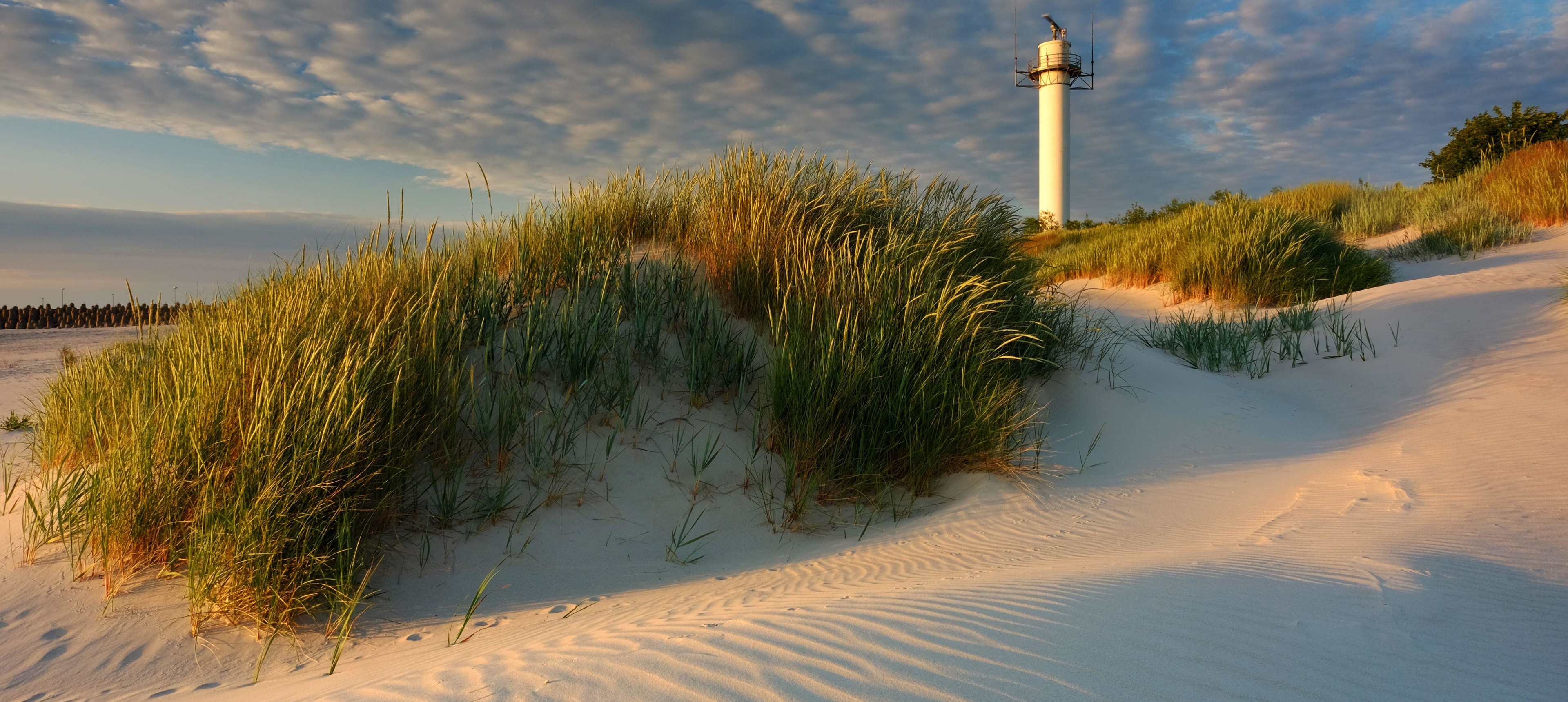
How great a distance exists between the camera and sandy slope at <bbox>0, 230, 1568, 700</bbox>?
2.01 metres

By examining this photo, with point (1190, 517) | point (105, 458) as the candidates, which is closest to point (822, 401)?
point (1190, 517)

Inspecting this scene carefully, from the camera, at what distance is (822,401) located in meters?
4.48

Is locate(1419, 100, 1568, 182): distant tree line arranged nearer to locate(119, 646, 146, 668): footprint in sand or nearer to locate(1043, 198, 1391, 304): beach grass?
locate(1043, 198, 1391, 304): beach grass

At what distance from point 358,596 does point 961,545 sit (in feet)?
8.83

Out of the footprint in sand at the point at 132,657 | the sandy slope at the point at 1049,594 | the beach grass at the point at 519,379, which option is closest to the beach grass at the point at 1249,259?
the sandy slope at the point at 1049,594

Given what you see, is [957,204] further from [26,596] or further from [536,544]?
[26,596]

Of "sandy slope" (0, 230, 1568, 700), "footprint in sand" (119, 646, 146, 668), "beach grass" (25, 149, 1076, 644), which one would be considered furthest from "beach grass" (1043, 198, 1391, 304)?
"footprint in sand" (119, 646, 146, 668)

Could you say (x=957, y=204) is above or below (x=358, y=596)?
above

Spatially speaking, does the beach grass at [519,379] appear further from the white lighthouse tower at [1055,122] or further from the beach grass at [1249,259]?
the white lighthouse tower at [1055,122]

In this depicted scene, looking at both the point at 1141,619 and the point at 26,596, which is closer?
the point at 1141,619

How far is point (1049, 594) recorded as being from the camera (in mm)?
2588

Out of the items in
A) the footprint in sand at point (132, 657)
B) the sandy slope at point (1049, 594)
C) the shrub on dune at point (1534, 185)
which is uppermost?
the shrub on dune at point (1534, 185)

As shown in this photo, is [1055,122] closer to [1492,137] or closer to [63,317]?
[1492,137]

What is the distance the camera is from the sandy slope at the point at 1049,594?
201 cm
